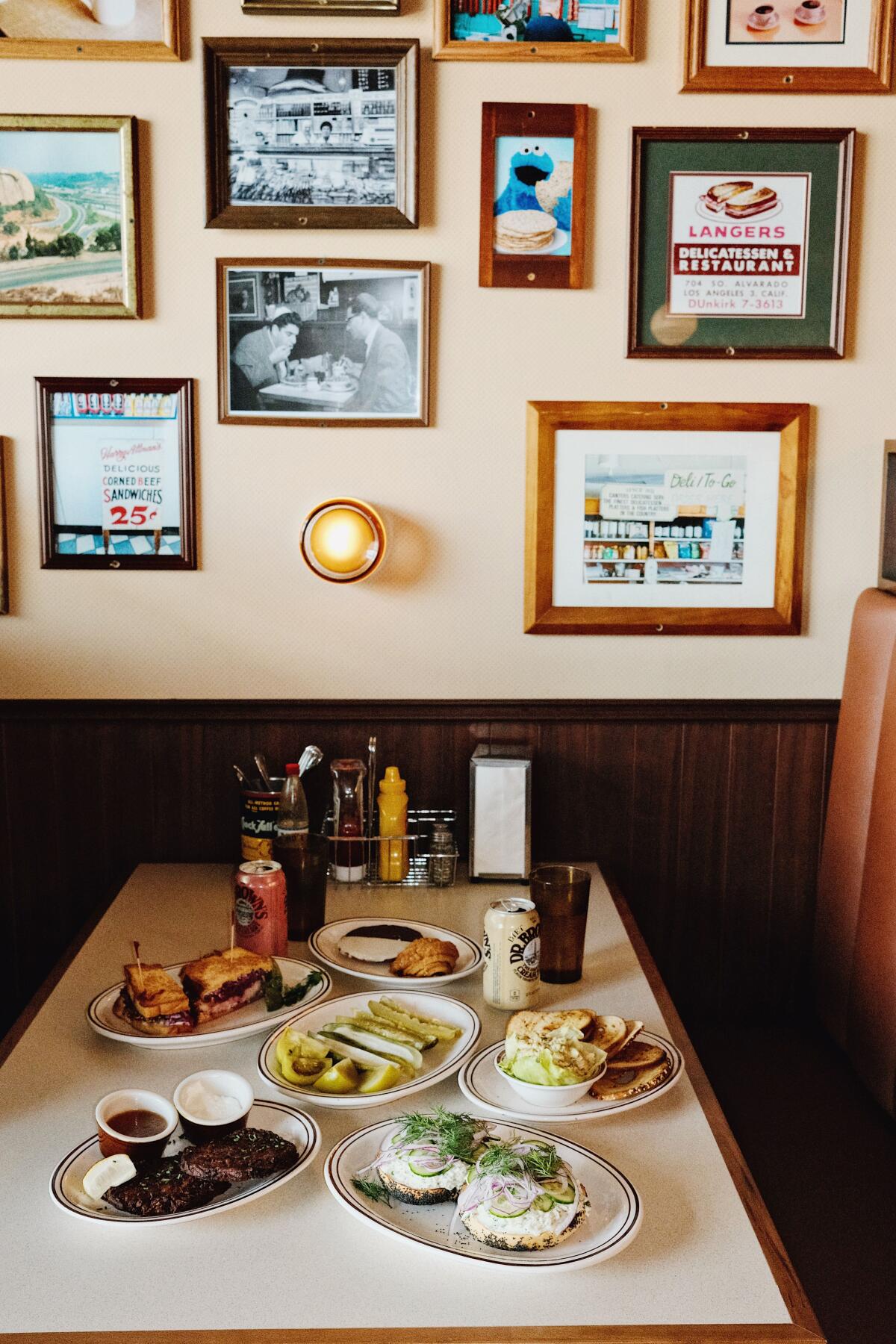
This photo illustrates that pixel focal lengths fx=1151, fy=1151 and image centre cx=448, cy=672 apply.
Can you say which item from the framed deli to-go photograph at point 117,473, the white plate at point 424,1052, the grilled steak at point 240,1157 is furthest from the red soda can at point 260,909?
the framed deli to-go photograph at point 117,473

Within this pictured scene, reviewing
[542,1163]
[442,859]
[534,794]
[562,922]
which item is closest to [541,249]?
[534,794]

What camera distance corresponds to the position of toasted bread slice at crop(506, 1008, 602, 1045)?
153cm

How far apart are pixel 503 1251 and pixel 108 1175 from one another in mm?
443

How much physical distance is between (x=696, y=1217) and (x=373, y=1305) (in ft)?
1.21

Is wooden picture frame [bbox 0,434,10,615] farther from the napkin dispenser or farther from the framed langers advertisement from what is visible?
the framed langers advertisement

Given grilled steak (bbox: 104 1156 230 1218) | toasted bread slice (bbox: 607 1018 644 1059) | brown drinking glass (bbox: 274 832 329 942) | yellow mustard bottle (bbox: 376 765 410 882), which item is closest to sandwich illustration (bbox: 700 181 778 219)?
yellow mustard bottle (bbox: 376 765 410 882)

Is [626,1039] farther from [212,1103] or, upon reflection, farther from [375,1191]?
[212,1103]

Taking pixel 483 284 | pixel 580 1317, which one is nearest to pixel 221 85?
pixel 483 284

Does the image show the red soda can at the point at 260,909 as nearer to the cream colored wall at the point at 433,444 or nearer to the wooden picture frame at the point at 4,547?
the cream colored wall at the point at 433,444

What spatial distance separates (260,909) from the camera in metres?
1.90

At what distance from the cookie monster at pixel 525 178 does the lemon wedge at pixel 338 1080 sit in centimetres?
173

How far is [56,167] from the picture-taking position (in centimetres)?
235

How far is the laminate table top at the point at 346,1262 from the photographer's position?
1.08 metres

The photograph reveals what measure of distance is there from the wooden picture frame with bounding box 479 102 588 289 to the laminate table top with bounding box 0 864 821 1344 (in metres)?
1.60
